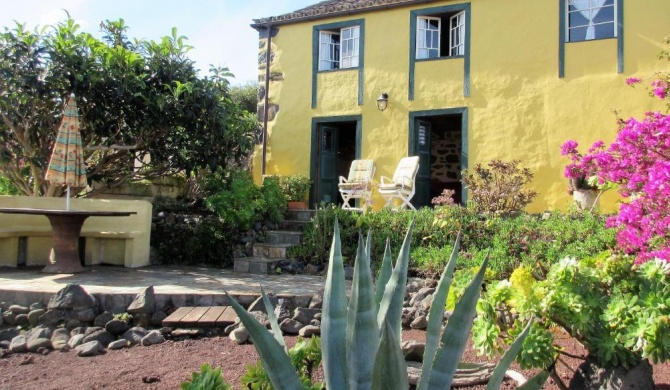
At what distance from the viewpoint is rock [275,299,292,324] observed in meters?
4.12

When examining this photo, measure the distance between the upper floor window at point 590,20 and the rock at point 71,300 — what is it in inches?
309

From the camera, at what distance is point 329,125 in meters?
10.7

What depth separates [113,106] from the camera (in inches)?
290

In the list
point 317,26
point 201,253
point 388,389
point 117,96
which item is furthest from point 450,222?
point 317,26

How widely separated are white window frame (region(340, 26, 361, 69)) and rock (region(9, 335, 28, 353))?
7.74 metres

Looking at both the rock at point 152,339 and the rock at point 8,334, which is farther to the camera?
the rock at point 8,334

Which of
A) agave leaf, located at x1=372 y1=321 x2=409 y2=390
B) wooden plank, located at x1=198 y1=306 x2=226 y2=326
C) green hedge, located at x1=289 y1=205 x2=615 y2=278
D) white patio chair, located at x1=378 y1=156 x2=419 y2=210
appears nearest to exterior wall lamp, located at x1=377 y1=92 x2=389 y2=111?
white patio chair, located at x1=378 y1=156 x2=419 y2=210

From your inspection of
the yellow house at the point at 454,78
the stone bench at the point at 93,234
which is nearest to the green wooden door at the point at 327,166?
the yellow house at the point at 454,78

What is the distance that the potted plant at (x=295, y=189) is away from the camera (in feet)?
31.4

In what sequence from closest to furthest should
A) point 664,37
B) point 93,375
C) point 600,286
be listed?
point 600,286 < point 93,375 < point 664,37

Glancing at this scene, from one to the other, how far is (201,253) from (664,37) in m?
7.35

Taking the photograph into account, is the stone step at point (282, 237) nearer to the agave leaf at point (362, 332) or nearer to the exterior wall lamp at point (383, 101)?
the exterior wall lamp at point (383, 101)

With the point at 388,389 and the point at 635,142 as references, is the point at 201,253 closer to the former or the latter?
the point at 635,142

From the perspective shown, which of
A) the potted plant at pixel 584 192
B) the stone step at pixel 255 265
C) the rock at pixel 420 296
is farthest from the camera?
the potted plant at pixel 584 192
